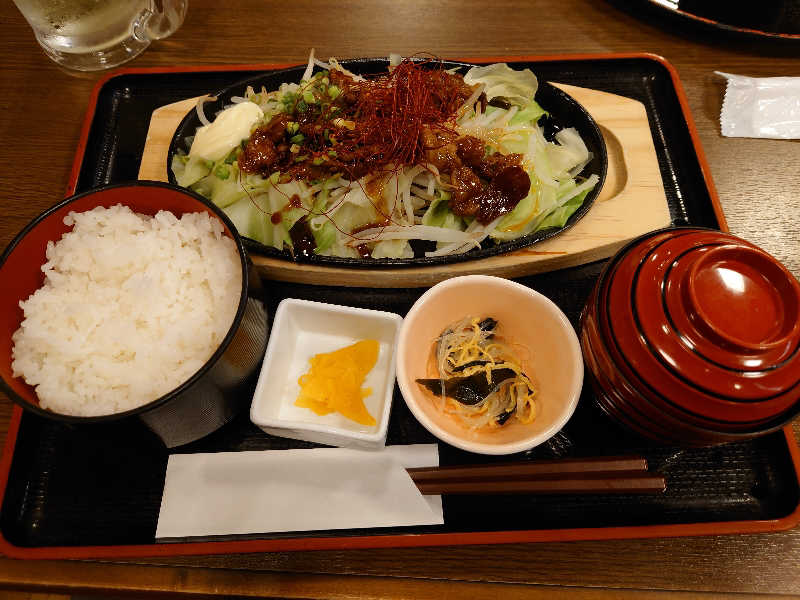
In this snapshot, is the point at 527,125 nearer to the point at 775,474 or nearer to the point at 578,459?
the point at 578,459

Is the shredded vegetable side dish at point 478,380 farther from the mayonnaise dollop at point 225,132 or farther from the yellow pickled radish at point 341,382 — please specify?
the mayonnaise dollop at point 225,132

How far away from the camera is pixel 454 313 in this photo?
1.59 meters

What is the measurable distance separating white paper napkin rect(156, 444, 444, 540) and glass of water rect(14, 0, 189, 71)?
198cm

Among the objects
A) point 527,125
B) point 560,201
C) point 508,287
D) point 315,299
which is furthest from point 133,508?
point 527,125

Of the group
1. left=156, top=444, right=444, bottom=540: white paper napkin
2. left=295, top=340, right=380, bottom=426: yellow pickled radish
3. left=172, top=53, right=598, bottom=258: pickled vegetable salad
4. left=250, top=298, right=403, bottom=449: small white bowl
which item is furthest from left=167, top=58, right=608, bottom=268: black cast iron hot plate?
left=156, top=444, right=444, bottom=540: white paper napkin

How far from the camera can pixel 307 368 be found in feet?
5.42

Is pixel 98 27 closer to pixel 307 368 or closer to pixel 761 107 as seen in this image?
pixel 307 368

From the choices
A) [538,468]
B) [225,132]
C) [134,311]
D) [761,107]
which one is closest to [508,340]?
[538,468]

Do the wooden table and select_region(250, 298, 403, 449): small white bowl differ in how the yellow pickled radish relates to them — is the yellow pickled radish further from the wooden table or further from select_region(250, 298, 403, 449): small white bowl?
the wooden table

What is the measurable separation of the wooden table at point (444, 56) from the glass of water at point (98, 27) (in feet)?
0.21

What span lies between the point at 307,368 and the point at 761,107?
7.11ft

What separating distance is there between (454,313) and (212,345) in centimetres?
72

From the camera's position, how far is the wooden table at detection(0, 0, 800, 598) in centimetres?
140

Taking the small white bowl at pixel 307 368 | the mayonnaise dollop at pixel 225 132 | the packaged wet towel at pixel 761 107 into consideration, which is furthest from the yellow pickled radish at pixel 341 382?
Answer: the packaged wet towel at pixel 761 107
